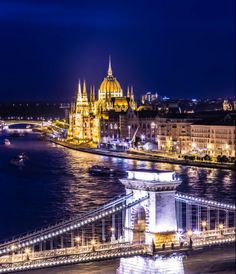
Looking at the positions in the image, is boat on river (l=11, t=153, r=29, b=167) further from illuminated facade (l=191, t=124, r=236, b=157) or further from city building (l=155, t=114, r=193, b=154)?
city building (l=155, t=114, r=193, b=154)

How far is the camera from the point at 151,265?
6168 mm

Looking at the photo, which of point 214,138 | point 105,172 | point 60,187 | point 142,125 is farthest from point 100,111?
point 60,187

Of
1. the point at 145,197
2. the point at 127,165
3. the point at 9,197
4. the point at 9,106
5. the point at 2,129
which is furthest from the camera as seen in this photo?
the point at 9,106

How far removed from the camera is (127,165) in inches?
737

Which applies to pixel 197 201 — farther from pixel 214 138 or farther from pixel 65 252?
pixel 214 138

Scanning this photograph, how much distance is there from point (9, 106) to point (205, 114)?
25.5 metres

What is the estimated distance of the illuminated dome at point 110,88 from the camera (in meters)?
32.7

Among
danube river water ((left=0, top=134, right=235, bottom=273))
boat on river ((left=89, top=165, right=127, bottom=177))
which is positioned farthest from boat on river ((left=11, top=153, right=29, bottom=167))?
boat on river ((left=89, top=165, right=127, bottom=177))

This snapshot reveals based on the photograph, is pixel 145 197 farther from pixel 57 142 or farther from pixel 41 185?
pixel 57 142

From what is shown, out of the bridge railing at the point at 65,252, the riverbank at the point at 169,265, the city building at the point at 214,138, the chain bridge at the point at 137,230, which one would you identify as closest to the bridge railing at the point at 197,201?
the chain bridge at the point at 137,230

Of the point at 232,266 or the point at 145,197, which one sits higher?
the point at 145,197

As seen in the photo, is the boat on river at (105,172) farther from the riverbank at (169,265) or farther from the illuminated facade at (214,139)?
the riverbank at (169,265)

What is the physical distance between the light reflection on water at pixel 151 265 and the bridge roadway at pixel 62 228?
0.36 m

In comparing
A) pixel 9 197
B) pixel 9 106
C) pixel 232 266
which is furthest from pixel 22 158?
pixel 9 106
